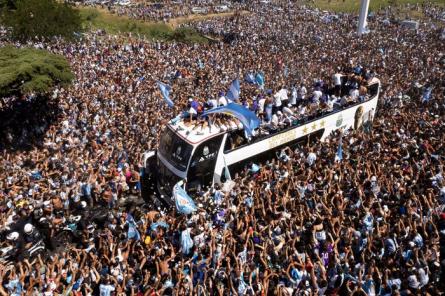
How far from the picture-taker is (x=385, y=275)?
8141 mm

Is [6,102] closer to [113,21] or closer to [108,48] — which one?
[108,48]

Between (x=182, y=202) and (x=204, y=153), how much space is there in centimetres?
177

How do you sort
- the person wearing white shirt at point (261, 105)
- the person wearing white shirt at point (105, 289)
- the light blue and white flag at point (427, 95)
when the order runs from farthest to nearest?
the light blue and white flag at point (427, 95), the person wearing white shirt at point (261, 105), the person wearing white shirt at point (105, 289)

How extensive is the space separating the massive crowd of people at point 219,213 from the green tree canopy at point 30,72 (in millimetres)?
1613

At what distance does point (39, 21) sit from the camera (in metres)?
32.9

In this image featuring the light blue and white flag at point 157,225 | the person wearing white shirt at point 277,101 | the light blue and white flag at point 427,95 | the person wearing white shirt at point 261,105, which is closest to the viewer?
the light blue and white flag at point 157,225

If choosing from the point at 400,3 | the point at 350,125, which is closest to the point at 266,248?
the point at 350,125

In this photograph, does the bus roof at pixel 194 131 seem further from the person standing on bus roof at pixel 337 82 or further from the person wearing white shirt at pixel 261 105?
the person standing on bus roof at pixel 337 82

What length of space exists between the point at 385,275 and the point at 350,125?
9.74 m

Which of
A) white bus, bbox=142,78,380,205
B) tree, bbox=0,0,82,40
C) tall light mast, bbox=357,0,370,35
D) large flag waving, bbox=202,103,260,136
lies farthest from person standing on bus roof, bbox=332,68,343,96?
tree, bbox=0,0,82,40

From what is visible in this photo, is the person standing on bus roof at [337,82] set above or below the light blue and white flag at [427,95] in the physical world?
above

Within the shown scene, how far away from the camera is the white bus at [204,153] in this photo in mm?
11719

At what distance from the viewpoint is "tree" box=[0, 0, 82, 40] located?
107ft

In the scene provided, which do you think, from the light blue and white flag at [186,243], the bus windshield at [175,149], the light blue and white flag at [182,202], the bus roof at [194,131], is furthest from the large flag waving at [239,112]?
the light blue and white flag at [186,243]
